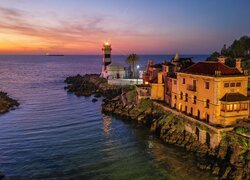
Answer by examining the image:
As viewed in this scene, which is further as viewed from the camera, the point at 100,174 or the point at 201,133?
the point at 201,133

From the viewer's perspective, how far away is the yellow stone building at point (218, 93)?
4362 cm

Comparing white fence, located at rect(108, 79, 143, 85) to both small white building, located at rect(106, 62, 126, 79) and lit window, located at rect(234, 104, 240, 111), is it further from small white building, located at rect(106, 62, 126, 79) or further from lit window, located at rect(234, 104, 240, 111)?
lit window, located at rect(234, 104, 240, 111)

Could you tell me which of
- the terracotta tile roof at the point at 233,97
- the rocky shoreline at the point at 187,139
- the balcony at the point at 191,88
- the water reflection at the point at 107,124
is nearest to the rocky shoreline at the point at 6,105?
the rocky shoreline at the point at 187,139

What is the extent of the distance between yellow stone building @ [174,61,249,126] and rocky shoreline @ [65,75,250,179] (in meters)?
3.29

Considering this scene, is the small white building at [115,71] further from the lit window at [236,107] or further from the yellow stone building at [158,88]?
the lit window at [236,107]

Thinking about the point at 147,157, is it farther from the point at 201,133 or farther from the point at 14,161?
the point at 14,161

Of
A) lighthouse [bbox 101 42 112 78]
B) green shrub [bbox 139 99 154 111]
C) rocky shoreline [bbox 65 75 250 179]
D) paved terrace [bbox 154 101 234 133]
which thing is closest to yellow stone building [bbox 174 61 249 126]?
paved terrace [bbox 154 101 234 133]

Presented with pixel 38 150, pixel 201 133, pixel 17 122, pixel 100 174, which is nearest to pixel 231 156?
pixel 201 133

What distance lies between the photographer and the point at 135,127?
2271 inches

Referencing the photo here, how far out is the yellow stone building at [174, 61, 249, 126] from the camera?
4362 cm

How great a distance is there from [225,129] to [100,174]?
16.9 m

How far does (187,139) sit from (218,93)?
8.14 meters

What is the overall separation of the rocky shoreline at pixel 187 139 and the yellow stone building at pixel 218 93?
3.29m

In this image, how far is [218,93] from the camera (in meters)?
43.8
